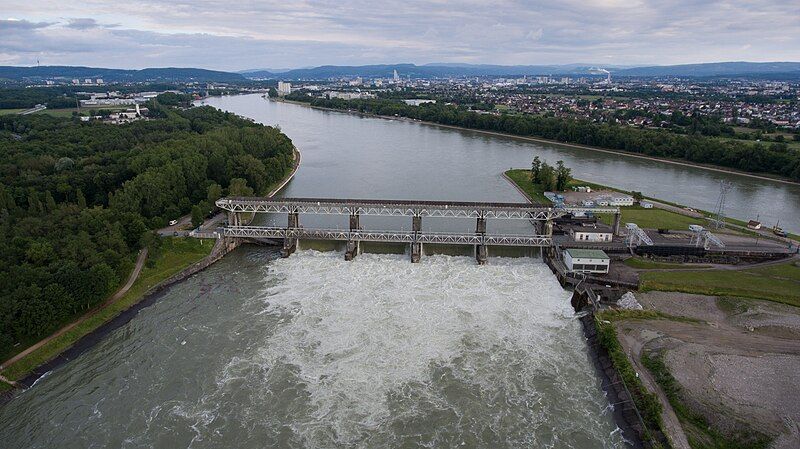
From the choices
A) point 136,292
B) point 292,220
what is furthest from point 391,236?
point 136,292

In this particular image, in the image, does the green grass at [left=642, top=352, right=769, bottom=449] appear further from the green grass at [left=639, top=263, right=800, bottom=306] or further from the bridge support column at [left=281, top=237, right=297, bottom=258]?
the bridge support column at [left=281, top=237, right=297, bottom=258]

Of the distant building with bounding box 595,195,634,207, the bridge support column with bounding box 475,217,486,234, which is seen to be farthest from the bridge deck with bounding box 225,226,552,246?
the distant building with bounding box 595,195,634,207

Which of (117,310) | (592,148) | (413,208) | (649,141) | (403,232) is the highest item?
(649,141)

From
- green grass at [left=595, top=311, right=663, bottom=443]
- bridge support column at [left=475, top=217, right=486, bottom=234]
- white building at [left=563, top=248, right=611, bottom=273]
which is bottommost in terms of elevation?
green grass at [left=595, top=311, right=663, bottom=443]

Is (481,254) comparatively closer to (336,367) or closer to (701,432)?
(336,367)

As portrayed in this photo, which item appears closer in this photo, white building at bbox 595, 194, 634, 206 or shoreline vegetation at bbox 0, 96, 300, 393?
shoreline vegetation at bbox 0, 96, 300, 393

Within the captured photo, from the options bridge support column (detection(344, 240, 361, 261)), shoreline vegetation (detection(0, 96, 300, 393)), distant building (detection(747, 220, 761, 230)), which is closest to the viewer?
shoreline vegetation (detection(0, 96, 300, 393))

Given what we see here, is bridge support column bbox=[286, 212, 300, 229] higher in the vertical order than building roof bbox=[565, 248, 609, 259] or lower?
higher
